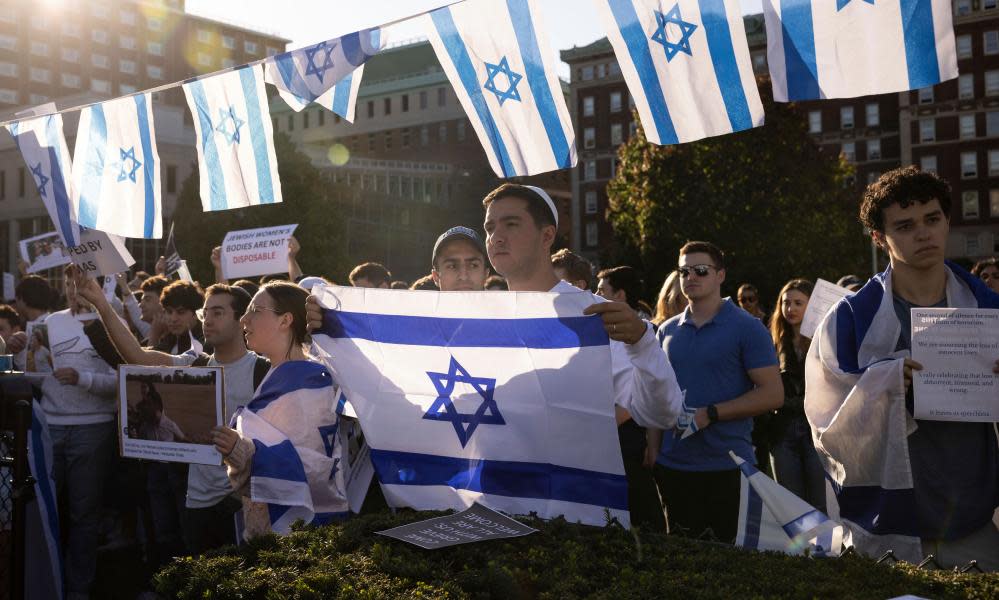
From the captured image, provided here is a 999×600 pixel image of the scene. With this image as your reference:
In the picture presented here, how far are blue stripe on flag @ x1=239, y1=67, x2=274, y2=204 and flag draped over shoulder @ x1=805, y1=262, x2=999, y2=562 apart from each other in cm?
435

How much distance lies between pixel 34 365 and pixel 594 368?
6587 millimetres

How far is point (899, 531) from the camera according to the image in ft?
11.6

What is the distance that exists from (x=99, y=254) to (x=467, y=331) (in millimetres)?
4637

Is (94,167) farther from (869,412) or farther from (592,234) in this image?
(592,234)

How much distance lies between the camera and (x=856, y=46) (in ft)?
13.7

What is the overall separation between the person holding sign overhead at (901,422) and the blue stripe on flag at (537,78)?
1.95m

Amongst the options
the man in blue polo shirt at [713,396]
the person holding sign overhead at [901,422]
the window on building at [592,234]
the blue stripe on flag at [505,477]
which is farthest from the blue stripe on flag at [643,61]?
the window on building at [592,234]

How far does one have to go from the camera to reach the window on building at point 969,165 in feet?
218

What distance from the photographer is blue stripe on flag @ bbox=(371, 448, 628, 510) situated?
11.3 feet

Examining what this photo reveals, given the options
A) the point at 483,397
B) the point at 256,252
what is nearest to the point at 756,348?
the point at 483,397

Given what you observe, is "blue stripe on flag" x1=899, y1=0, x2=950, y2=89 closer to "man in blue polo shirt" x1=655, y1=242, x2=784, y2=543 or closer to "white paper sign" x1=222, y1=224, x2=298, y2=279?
"man in blue polo shirt" x1=655, y1=242, x2=784, y2=543

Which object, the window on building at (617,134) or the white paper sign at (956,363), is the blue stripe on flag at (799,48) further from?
the window on building at (617,134)

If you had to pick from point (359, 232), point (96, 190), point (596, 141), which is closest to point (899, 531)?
point (96, 190)

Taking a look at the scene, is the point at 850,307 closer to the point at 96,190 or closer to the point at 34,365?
the point at 96,190
